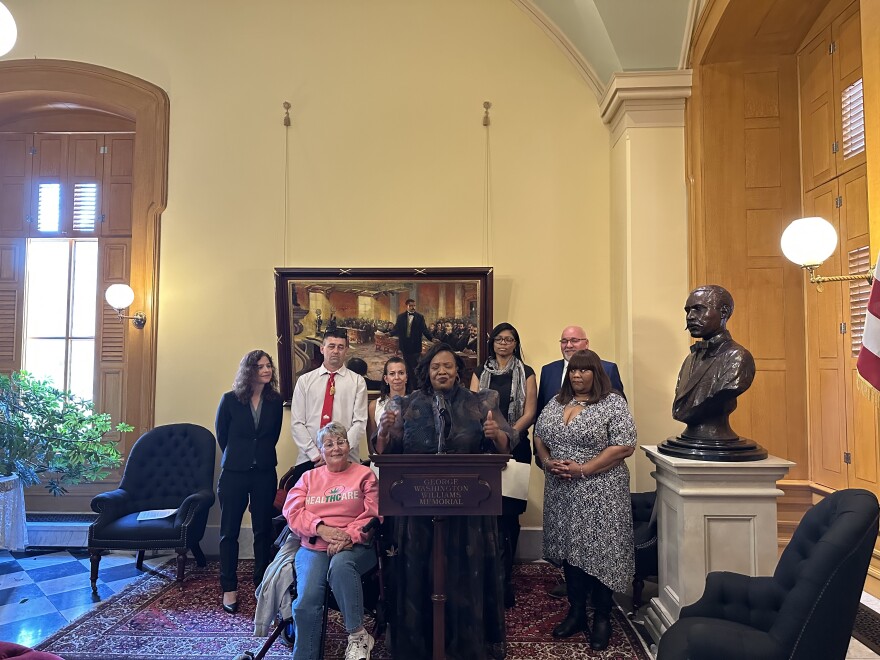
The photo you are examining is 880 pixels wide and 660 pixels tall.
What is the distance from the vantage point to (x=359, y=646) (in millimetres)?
3102

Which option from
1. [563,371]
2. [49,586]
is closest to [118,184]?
[49,586]

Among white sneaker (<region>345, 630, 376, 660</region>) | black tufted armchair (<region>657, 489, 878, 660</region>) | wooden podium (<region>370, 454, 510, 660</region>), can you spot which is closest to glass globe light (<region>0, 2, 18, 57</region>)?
wooden podium (<region>370, 454, 510, 660</region>)

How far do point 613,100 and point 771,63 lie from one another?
1279 millimetres

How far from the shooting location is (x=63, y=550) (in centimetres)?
548

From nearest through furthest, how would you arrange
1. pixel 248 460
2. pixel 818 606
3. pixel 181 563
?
pixel 818 606 → pixel 248 460 → pixel 181 563

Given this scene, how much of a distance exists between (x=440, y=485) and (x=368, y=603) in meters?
1.30

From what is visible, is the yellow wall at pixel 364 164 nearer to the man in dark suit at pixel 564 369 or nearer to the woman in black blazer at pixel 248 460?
the man in dark suit at pixel 564 369

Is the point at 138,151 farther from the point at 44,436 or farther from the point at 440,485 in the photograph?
the point at 440,485

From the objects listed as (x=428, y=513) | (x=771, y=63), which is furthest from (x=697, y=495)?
(x=771, y=63)

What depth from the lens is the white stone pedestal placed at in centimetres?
317

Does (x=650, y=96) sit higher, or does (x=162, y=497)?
(x=650, y=96)

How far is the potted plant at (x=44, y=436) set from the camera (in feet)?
15.6

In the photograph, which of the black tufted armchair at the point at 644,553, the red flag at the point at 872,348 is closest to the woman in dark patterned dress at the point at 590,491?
the black tufted armchair at the point at 644,553

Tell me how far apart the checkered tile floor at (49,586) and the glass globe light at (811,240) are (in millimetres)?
5114
